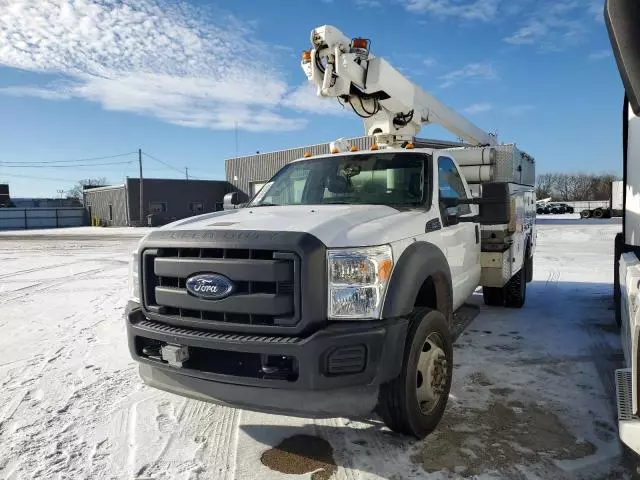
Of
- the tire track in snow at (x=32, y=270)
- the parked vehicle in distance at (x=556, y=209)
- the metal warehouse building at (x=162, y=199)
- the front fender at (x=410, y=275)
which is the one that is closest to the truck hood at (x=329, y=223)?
the front fender at (x=410, y=275)

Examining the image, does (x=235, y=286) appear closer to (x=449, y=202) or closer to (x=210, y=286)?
(x=210, y=286)

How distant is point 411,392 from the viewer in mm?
2916

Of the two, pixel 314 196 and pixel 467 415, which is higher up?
pixel 314 196

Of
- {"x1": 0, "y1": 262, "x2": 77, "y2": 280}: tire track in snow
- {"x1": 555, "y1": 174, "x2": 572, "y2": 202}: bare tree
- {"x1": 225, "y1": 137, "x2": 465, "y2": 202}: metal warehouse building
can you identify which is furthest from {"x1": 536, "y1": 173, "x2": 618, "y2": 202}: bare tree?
{"x1": 0, "y1": 262, "x2": 77, "y2": 280}: tire track in snow

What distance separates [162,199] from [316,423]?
4254 centimetres

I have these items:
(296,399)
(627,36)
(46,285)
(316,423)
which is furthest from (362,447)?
(46,285)

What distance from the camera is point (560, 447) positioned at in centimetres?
306

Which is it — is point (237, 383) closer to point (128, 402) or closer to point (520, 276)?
point (128, 402)

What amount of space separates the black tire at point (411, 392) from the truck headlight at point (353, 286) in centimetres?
39

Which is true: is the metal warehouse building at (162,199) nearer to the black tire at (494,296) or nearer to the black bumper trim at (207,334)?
the black tire at (494,296)

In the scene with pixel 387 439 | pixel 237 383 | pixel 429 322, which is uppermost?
pixel 429 322

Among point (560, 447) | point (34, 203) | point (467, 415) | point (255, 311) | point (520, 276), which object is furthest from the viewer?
point (34, 203)

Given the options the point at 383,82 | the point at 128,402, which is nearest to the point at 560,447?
the point at 128,402

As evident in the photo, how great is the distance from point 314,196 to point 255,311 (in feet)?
5.96
